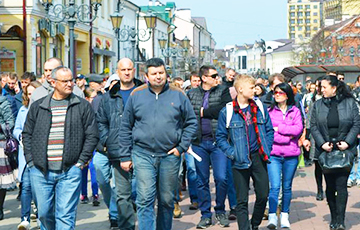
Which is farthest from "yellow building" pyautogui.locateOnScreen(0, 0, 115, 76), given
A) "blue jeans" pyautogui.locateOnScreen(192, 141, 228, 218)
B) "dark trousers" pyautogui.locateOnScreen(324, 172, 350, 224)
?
"dark trousers" pyautogui.locateOnScreen(324, 172, 350, 224)

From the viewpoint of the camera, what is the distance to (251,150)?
832cm

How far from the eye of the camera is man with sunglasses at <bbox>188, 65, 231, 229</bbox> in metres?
9.60

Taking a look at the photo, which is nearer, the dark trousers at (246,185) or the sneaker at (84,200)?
the dark trousers at (246,185)

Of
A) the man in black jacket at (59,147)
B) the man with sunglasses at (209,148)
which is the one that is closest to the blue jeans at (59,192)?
the man in black jacket at (59,147)

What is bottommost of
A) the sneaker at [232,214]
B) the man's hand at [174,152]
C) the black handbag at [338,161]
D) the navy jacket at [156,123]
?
the sneaker at [232,214]

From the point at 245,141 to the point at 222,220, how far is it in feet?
5.59

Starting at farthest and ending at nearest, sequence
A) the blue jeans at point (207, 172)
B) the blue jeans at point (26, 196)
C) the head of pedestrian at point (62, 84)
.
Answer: the blue jeans at point (207, 172) < the blue jeans at point (26, 196) < the head of pedestrian at point (62, 84)

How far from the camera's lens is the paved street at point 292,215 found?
970cm

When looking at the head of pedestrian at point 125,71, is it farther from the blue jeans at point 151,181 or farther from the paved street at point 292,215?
the paved street at point 292,215

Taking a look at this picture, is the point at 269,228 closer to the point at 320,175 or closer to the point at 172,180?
the point at 172,180

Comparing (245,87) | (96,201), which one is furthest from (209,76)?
(96,201)

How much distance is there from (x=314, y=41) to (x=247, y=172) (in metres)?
73.8

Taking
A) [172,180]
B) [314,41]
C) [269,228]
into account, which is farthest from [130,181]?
[314,41]

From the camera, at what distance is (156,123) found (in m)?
7.45
